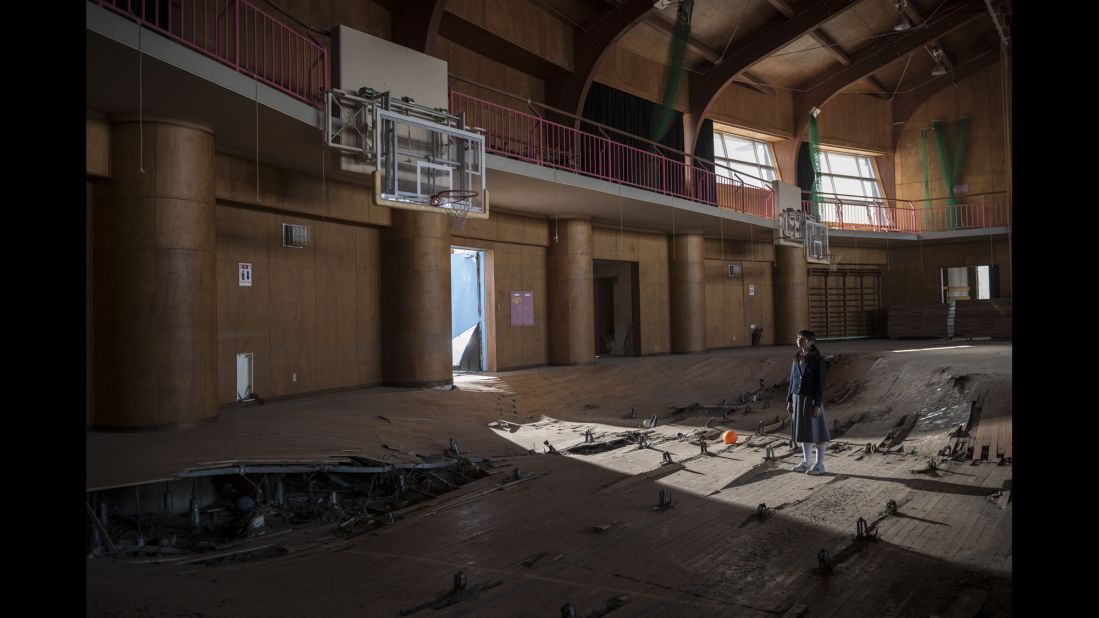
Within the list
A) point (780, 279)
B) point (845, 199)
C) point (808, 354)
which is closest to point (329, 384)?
point (808, 354)

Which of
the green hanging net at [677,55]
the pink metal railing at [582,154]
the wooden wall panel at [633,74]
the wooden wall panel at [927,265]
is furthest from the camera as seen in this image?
the wooden wall panel at [927,265]

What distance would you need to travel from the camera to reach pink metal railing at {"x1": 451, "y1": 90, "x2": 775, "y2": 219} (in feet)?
46.7

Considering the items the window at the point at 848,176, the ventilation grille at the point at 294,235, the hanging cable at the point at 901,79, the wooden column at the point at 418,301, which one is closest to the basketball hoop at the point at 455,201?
the wooden column at the point at 418,301

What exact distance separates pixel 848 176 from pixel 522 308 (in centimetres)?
1551

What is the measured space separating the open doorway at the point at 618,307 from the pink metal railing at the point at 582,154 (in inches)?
114

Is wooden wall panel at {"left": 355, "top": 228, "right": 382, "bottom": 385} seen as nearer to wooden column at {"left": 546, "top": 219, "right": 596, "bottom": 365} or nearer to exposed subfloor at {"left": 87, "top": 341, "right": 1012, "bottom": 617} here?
exposed subfloor at {"left": 87, "top": 341, "right": 1012, "bottom": 617}

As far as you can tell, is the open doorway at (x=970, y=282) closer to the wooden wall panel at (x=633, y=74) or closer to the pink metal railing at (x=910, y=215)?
the pink metal railing at (x=910, y=215)

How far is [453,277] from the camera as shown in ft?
54.6

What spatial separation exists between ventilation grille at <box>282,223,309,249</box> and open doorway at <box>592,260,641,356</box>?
10.3m

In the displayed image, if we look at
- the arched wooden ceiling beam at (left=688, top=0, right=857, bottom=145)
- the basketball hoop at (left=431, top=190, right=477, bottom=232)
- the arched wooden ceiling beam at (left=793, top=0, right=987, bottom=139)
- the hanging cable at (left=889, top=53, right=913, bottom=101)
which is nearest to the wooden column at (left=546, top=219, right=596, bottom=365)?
the arched wooden ceiling beam at (left=688, top=0, right=857, bottom=145)

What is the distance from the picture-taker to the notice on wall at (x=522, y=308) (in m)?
16.2

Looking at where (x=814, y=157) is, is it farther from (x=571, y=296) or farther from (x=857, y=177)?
(x=571, y=296)
